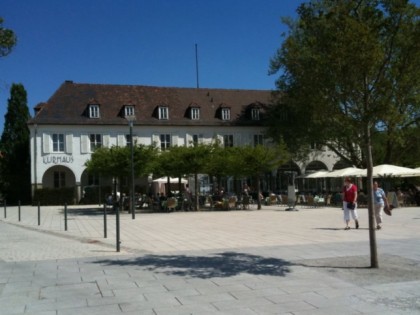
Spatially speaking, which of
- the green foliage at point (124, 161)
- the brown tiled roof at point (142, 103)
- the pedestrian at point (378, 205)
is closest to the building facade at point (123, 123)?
the brown tiled roof at point (142, 103)

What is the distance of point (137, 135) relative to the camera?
164ft

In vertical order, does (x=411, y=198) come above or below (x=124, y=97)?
below

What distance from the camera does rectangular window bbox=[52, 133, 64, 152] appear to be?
1868 inches

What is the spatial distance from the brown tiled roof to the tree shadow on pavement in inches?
1542

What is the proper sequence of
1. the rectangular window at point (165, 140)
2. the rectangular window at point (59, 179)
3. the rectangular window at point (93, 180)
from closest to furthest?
1. the rectangular window at point (93, 180)
2. the rectangular window at point (59, 179)
3. the rectangular window at point (165, 140)

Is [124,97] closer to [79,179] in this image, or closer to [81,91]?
[81,91]

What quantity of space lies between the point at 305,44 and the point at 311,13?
0.60 m

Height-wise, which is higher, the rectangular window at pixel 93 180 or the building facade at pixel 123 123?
the building facade at pixel 123 123

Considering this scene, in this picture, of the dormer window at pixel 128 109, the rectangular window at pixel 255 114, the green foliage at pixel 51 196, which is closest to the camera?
the green foliage at pixel 51 196

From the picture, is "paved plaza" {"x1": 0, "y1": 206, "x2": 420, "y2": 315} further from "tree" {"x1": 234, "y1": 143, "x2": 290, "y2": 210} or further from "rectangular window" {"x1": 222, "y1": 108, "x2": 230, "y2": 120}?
"rectangular window" {"x1": 222, "y1": 108, "x2": 230, "y2": 120}

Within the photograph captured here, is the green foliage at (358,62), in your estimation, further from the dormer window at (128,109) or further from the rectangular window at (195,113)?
the rectangular window at (195,113)

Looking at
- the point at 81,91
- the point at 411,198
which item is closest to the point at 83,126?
the point at 81,91

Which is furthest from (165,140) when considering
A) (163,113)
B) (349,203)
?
(349,203)

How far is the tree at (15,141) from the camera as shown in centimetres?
5169
